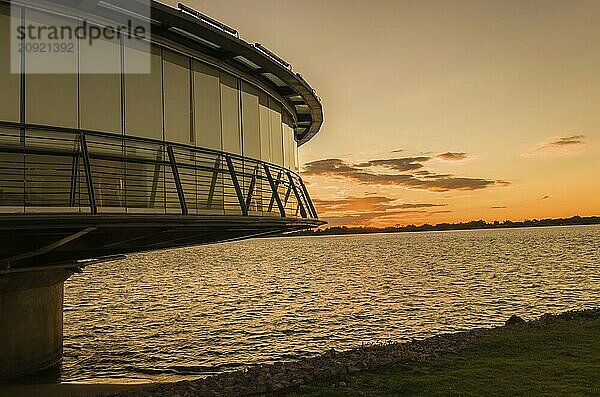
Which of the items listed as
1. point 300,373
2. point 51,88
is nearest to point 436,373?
point 300,373

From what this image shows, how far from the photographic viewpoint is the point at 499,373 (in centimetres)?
1390

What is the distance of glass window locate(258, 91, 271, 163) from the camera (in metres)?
19.4

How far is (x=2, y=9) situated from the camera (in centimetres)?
1222

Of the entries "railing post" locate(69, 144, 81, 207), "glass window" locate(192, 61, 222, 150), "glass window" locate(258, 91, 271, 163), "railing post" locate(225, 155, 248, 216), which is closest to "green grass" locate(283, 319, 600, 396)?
"railing post" locate(225, 155, 248, 216)

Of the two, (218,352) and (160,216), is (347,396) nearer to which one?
(160,216)

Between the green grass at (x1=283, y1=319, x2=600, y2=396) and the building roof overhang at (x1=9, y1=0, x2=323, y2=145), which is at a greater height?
the building roof overhang at (x1=9, y1=0, x2=323, y2=145)

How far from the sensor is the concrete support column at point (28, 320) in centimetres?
1775

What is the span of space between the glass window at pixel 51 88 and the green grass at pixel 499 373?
25.0 ft

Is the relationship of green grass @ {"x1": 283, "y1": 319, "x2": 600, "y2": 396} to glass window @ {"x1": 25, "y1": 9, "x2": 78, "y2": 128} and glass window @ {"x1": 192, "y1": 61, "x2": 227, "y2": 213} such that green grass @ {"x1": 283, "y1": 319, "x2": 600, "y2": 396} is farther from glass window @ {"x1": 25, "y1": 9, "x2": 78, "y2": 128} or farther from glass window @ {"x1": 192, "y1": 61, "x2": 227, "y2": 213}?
glass window @ {"x1": 25, "y1": 9, "x2": 78, "y2": 128}

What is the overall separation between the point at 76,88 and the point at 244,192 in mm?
5553

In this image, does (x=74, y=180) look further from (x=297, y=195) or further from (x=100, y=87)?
(x=297, y=195)

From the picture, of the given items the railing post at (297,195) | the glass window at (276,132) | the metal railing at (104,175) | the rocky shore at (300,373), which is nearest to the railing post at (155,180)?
the metal railing at (104,175)

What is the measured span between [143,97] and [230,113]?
3374mm

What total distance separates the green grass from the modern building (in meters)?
4.90
